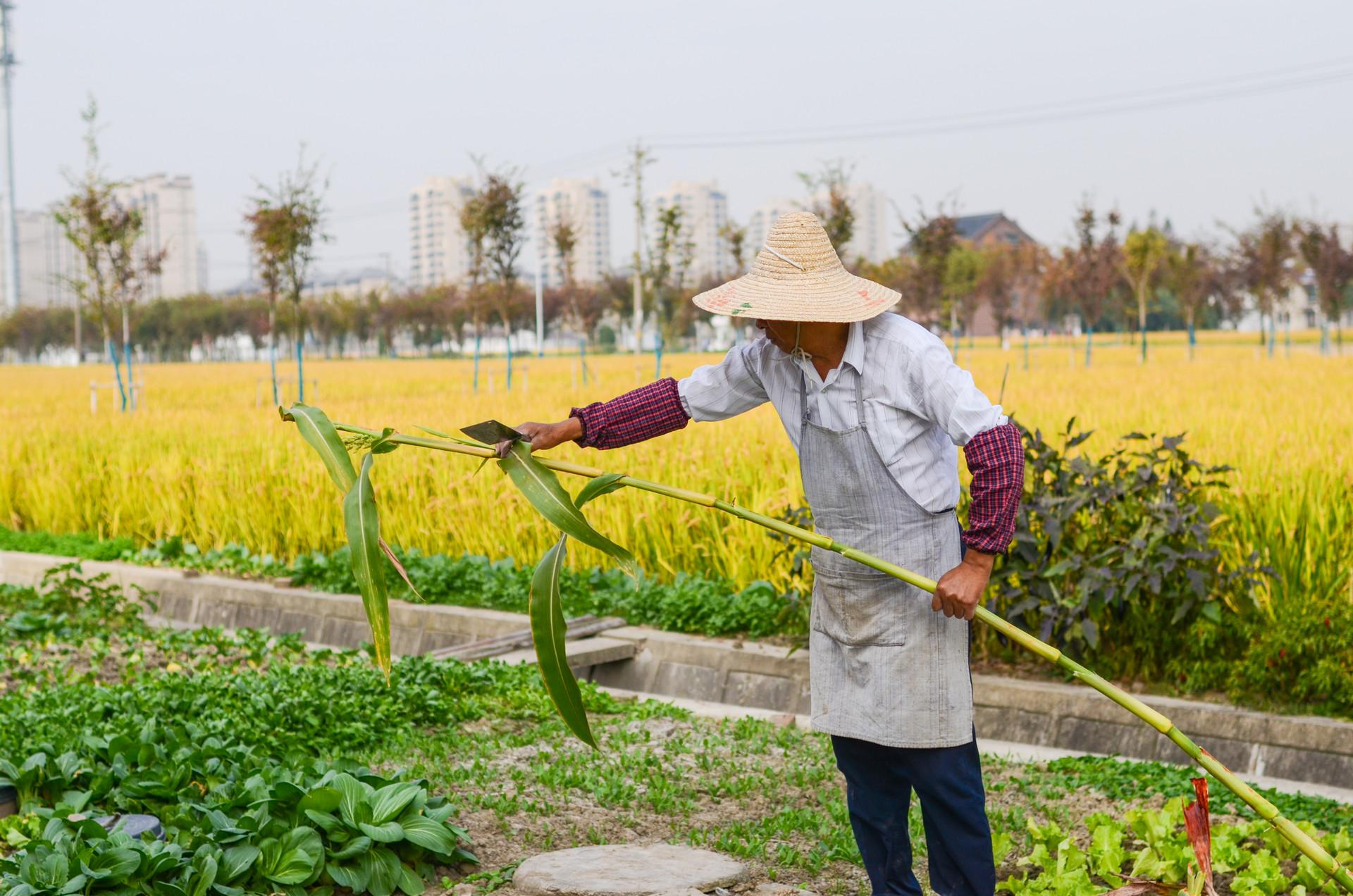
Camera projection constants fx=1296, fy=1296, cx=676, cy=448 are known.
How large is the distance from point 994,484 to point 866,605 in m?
0.40

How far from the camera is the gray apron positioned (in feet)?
8.48

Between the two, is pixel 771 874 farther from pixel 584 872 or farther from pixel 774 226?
pixel 774 226

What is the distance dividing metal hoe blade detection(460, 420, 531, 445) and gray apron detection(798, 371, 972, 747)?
1.95ft

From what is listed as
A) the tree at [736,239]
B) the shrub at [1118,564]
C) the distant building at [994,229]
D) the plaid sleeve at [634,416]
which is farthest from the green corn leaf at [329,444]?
the distant building at [994,229]

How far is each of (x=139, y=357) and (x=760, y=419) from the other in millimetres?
92008

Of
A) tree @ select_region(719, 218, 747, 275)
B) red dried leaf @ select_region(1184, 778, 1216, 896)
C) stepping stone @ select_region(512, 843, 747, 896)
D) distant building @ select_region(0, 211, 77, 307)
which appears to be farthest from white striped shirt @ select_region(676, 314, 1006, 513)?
distant building @ select_region(0, 211, 77, 307)

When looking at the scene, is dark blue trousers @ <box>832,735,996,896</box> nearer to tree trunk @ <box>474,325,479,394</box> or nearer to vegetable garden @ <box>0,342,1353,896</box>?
vegetable garden @ <box>0,342,1353,896</box>

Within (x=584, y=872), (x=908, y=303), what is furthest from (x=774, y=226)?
(x=908, y=303)

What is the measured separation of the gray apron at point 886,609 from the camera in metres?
2.58

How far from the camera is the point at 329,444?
7.80ft

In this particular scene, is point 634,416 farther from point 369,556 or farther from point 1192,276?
point 1192,276

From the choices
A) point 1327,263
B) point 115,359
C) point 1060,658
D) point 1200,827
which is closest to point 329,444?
point 1060,658

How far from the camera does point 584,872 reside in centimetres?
292

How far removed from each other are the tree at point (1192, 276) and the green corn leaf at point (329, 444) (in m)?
41.2
